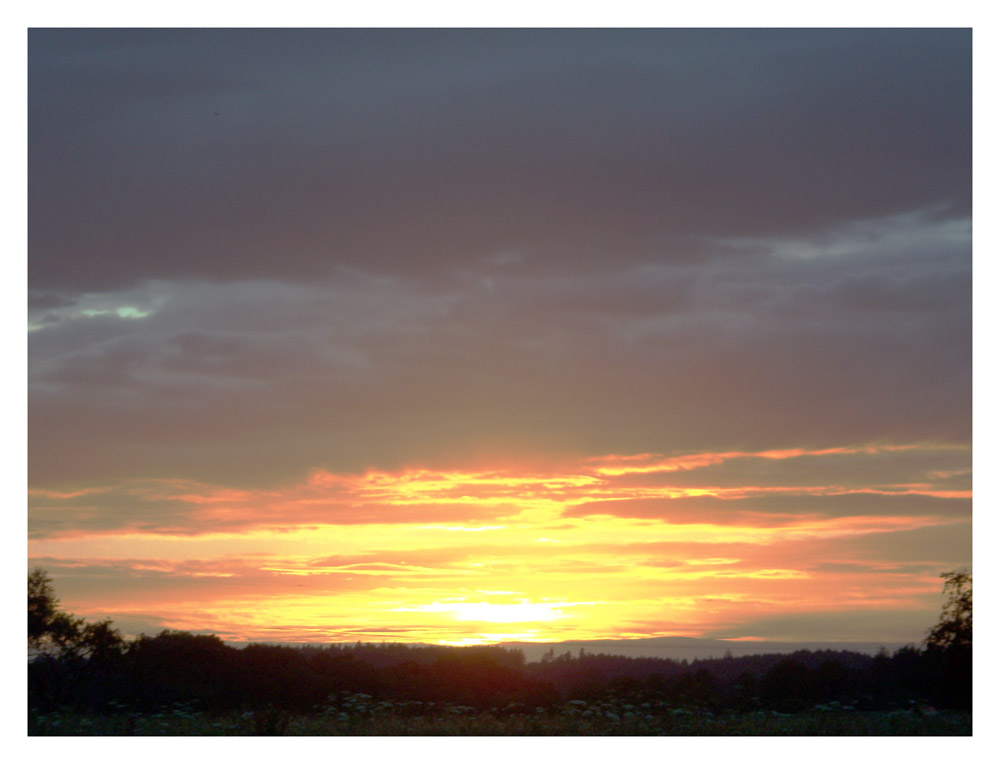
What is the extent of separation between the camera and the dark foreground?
23.5 meters

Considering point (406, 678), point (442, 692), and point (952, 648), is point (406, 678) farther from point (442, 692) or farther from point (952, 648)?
point (952, 648)

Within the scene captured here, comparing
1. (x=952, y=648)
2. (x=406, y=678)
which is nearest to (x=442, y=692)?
(x=406, y=678)

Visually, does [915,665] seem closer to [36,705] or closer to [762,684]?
[762,684]

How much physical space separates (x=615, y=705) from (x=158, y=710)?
13.4m

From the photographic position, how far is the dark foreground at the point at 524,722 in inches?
925

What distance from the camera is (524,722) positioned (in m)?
24.9

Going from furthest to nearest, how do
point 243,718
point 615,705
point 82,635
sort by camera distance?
point 82,635 → point 615,705 → point 243,718
